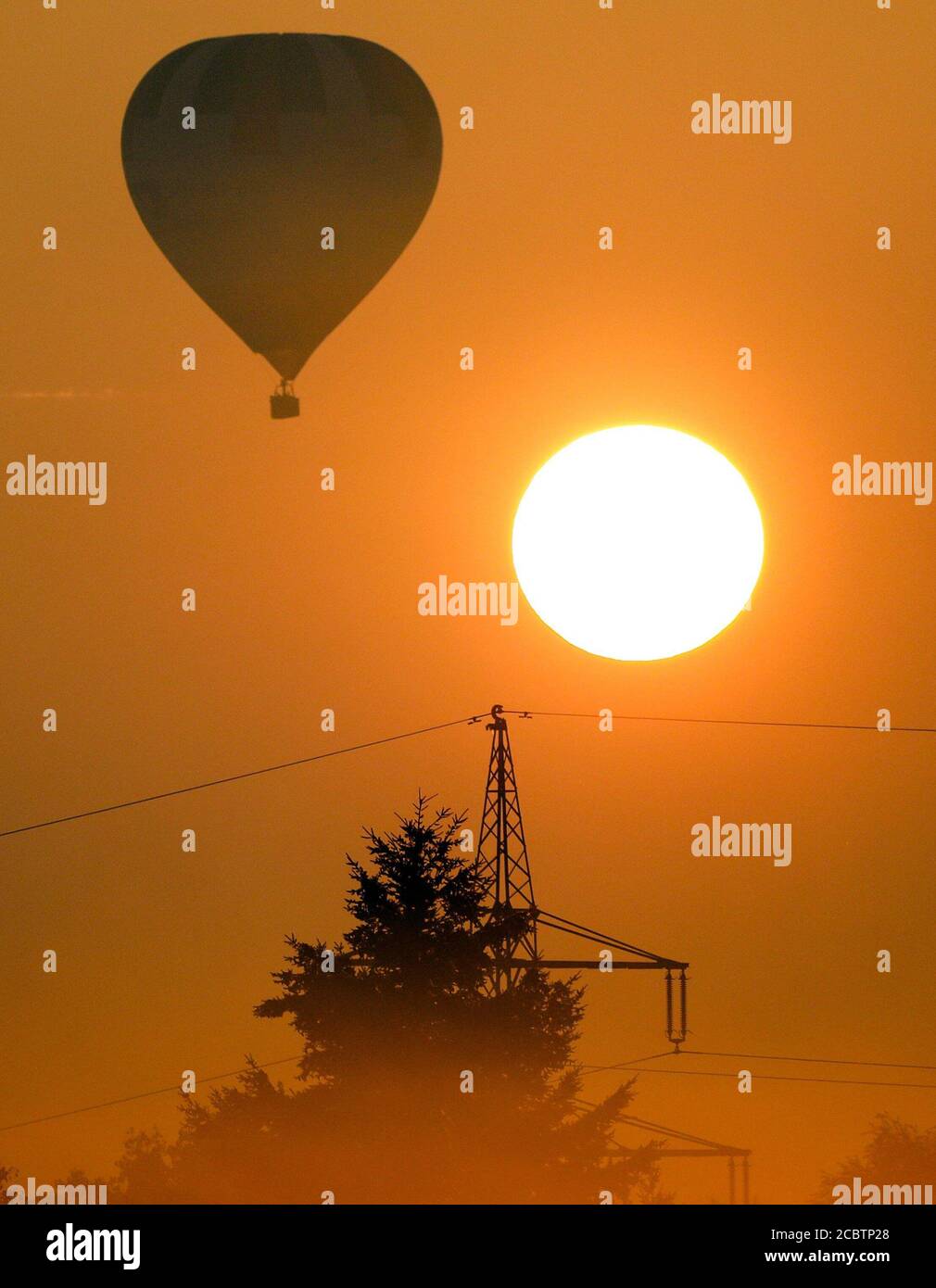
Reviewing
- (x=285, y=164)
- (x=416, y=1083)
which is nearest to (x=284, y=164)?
(x=285, y=164)

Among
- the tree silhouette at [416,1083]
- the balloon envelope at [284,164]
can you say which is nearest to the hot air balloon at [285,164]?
the balloon envelope at [284,164]

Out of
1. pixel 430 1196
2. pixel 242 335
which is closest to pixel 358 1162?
pixel 430 1196

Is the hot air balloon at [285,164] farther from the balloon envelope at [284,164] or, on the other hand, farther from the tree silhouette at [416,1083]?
the tree silhouette at [416,1083]

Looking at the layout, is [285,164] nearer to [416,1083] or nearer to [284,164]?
[284,164]

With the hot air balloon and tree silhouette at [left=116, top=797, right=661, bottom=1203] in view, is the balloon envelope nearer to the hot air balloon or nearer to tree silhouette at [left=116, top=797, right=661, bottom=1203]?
the hot air balloon

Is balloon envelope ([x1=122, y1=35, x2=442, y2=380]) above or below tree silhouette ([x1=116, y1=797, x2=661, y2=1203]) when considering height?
above

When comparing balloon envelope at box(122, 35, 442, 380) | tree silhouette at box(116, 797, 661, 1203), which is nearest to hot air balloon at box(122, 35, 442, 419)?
balloon envelope at box(122, 35, 442, 380)
